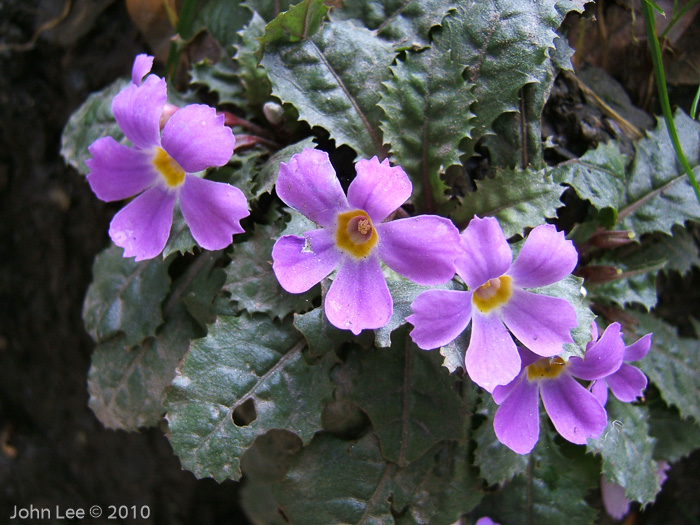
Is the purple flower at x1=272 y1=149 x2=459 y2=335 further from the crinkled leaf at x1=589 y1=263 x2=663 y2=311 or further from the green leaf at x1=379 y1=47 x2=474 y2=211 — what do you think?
the crinkled leaf at x1=589 y1=263 x2=663 y2=311

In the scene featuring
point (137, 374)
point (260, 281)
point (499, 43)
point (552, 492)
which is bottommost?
point (137, 374)

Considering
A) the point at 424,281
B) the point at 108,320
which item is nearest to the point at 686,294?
the point at 424,281

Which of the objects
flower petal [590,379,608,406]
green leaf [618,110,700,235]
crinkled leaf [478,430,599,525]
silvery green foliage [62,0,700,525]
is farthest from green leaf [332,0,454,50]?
crinkled leaf [478,430,599,525]

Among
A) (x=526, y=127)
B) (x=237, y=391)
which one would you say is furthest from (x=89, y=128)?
(x=526, y=127)

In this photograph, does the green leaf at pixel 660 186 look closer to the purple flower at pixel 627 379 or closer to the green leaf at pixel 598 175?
the green leaf at pixel 598 175

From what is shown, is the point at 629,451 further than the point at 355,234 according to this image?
Yes

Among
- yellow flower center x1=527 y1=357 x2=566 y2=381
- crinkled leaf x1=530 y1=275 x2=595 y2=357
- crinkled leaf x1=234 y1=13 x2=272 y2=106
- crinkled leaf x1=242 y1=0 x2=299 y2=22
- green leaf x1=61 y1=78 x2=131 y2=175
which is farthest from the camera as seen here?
green leaf x1=61 y1=78 x2=131 y2=175

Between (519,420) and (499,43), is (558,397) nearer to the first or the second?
(519,420)
